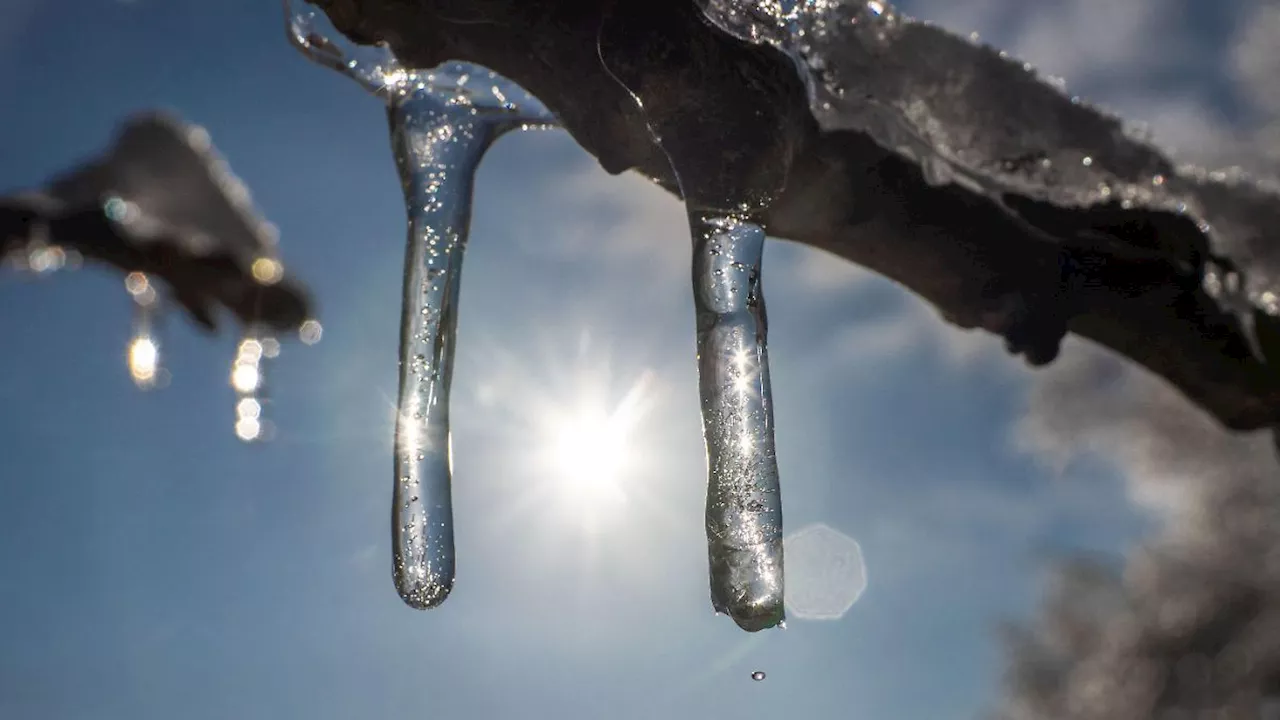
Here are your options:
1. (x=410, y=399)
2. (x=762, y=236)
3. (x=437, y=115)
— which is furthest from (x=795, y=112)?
(x=410, y=399)

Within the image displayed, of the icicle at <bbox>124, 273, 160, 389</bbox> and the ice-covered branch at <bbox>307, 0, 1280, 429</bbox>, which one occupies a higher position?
the ice-covered branch at <bbox>307, 0, 1280, 429</bbox>

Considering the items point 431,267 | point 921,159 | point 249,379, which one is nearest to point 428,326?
point 431,267

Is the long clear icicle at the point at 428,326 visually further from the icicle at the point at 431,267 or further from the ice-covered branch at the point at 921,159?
the ice-covered branch at the point at 921,159

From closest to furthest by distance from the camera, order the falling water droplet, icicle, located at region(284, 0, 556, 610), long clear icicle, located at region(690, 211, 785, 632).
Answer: the falling water droplet, long clear icicle, located at region(690, 211, 785, 632), icicle, located at region(284, 0, 556, 610)

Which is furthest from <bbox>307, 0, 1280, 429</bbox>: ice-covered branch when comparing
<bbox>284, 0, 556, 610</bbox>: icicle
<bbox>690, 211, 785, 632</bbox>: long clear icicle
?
<bbox>284, 0, 556, 610</bbox>: icicle

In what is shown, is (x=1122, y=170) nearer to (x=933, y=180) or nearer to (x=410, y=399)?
(x=933, y=180)

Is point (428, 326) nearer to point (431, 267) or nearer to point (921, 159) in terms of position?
point (431, 267)

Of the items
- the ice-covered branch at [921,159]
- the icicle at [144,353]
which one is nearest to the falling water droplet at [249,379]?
the icicle at [144,353]

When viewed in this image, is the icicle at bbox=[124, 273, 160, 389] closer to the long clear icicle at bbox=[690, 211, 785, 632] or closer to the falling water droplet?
the falling water droplet
